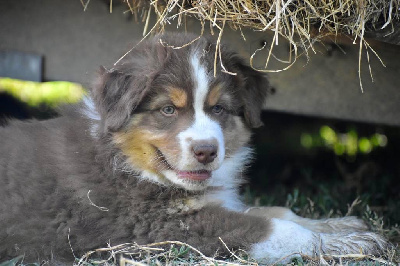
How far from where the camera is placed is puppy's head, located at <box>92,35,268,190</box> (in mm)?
3939

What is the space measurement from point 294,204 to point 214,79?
7.73ft

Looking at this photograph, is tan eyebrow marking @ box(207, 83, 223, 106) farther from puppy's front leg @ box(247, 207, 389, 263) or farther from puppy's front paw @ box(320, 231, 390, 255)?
puppy's front paw @ box(320, 231, 390, 255)

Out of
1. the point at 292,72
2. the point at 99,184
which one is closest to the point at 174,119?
the point at 99,184

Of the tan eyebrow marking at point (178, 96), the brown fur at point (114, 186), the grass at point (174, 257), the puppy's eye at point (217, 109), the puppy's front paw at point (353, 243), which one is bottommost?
the grass at point (174, 257)

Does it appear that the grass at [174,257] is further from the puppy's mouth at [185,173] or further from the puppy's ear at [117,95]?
the puppy's ear at [117,95]

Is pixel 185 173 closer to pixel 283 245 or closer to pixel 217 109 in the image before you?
pixel 217 109

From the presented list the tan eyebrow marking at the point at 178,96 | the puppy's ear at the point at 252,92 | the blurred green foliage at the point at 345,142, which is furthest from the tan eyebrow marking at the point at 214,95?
the blurred green foliage at the point at 345,142

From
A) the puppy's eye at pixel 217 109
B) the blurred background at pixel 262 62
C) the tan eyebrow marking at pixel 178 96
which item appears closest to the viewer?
the tan eyebrow marking at pixel 178 96

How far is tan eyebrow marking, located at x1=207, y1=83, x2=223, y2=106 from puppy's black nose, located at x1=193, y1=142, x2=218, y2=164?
354 millimetres

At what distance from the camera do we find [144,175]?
161 inches

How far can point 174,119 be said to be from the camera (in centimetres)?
401

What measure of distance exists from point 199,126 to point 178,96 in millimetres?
238

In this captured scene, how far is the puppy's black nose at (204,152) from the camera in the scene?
3.85m

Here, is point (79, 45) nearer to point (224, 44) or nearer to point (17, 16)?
point (17, 16)
